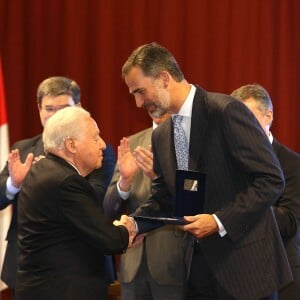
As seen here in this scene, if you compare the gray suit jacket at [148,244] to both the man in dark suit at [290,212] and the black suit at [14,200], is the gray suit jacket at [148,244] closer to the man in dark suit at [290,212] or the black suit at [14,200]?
the black suit at [14,200]

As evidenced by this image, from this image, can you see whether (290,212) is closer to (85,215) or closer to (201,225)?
(201,225)

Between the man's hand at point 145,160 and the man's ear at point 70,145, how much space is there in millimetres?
575

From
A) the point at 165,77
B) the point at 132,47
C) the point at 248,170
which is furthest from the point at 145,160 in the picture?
the point at 132,47

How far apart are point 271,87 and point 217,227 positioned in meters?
2.17

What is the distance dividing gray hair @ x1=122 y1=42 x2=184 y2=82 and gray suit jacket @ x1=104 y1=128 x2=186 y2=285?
29.7 inches

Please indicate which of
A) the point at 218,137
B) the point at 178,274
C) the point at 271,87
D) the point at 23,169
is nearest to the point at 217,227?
the point at 218,137

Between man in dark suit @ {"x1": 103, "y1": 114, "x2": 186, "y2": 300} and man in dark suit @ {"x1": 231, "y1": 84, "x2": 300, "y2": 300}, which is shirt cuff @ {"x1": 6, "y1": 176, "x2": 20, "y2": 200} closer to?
man in dark suit @ {"x1": 103, "y1": 114, "x2": 186, "y2": 300}

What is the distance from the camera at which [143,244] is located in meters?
3.50

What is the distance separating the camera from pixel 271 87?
15.5 feet

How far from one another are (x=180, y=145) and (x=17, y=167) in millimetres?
1136

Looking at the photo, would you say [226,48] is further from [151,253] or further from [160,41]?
[151,253]

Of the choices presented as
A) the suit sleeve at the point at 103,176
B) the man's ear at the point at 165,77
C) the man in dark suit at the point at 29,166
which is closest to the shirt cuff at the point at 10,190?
the man in dark suit at the point at 29,166

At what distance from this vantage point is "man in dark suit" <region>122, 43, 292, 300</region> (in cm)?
272

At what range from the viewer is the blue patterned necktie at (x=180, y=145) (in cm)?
298
